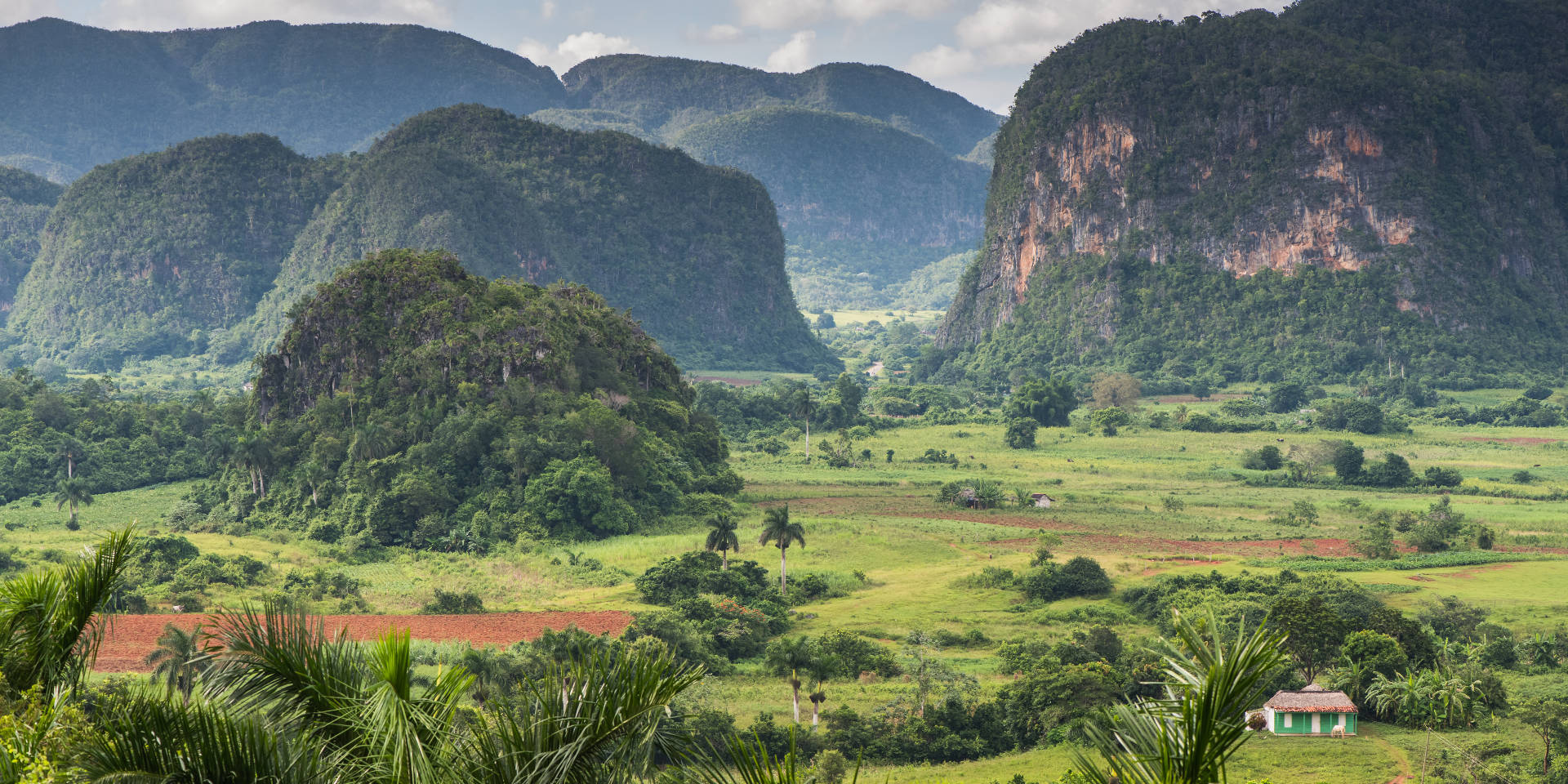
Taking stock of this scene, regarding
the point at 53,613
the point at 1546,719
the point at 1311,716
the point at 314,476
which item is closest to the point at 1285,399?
the point at 314,476

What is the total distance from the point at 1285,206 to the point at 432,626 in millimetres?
85104

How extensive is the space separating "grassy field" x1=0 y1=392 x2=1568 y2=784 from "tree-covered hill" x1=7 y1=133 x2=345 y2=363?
211 feet

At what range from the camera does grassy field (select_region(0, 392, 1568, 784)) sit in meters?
27.3

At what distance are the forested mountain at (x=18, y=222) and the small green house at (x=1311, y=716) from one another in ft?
412

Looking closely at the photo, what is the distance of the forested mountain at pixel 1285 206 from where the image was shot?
94938mm

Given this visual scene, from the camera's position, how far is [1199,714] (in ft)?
18.3

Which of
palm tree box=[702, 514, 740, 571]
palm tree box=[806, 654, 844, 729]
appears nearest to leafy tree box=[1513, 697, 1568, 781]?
palm tree box=[806, 654, 844, 729]

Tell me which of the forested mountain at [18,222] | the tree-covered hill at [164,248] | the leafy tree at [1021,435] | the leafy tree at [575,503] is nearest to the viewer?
the leafy tree at [575,503]

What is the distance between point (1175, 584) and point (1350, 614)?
17.3ft

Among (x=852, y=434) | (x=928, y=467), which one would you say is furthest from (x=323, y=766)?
(x=852, y=434)

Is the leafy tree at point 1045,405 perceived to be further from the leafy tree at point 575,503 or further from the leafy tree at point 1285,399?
the leafy tree at point 575,503

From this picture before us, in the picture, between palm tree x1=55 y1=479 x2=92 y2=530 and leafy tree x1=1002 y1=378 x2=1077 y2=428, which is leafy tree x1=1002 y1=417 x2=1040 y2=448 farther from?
palm tree x1=55 y1=479 x2=92 y2=530

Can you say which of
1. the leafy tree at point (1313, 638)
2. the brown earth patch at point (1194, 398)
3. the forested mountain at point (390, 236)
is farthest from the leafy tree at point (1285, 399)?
the leafy tree at point (1313, 638)

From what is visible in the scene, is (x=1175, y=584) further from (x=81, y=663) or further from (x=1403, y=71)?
(x=1403, y=71)
